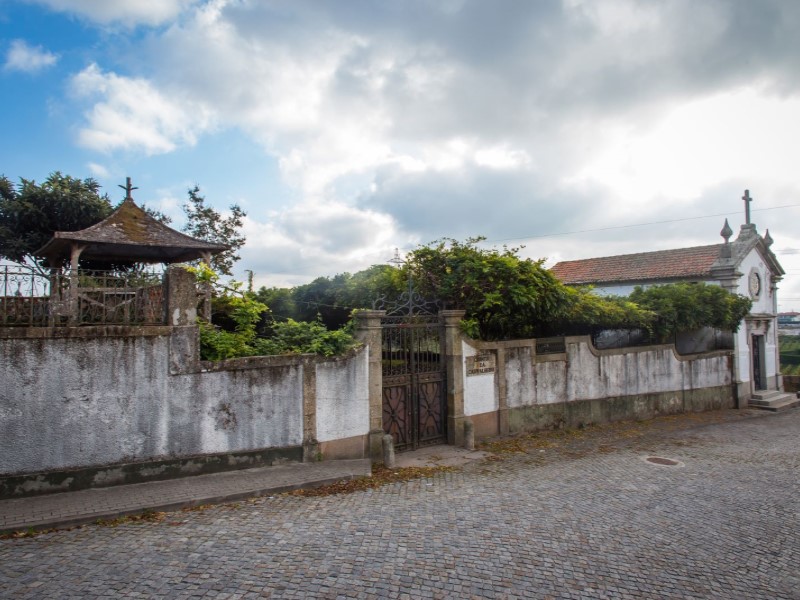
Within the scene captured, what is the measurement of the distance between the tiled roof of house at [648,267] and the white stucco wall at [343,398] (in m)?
11.5

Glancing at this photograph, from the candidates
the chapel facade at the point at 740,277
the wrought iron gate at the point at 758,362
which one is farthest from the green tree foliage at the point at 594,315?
the wrought iron gate at the point at 758,362

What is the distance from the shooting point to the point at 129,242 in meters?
12.1

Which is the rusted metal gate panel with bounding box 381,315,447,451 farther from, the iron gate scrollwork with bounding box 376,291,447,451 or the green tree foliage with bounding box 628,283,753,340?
the green tree foliage with bounding box 628,283,753,340

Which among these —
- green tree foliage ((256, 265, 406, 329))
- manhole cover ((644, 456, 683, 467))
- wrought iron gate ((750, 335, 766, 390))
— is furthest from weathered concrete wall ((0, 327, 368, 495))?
wrought iron gate ((750, 335, 766, 390))

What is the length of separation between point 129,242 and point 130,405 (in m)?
6.39

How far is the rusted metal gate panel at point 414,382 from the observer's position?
394 inches

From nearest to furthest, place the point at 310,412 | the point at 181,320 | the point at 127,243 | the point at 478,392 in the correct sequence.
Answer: the point at 181,320
the point at 310,412
the point at 478,392
the point at 127,243

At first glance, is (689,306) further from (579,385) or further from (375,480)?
(375,480)

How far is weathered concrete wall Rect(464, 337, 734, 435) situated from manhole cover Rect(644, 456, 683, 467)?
264 cm

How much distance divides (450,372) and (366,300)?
206 inches

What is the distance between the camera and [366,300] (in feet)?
49.8

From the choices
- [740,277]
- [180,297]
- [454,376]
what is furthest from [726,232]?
[180,297]

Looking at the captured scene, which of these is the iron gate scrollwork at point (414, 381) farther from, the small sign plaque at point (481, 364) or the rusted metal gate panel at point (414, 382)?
the small sign plaque at point (481, 364)

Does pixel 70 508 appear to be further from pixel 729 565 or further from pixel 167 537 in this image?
pixel 729 565
